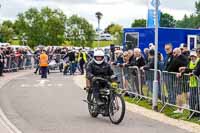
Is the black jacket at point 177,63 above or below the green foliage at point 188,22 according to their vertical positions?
below

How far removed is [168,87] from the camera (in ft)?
52.4

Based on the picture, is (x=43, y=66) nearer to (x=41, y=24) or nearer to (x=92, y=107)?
(x=92, y=107)

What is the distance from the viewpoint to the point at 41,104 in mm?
17859

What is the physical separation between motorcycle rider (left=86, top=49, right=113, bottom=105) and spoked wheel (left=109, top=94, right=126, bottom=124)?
19.6 inches

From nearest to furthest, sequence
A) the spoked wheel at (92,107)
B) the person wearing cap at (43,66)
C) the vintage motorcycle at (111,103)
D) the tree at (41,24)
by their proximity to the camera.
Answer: the vintage motorcycle at (111,103) < the spoked wheel at (92,107) < the person wearing cap at (43,66) < the tree at (41,24)

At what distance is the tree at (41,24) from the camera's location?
7394 centimetres

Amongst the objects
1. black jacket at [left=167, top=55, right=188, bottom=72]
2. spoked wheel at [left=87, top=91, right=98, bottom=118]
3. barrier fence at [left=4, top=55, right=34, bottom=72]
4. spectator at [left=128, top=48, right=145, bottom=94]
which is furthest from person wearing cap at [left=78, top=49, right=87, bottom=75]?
spoked wheel at [left=87, top=91, right=98, bottom=118]

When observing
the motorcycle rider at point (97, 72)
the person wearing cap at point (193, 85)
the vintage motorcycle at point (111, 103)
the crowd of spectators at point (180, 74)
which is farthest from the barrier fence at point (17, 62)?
the person wearing cap at point (193, 85)

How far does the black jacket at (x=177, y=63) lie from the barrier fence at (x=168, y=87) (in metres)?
0.20

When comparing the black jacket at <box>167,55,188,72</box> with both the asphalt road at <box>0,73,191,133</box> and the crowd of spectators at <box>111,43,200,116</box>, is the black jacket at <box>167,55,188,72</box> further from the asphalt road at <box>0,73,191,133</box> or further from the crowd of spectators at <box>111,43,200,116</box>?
the asphalt road at <box>0,73,191,133</box>

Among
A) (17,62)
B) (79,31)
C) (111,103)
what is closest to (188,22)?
(79,31)

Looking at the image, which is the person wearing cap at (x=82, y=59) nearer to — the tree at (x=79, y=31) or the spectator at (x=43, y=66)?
the spectator at (x=43, y=66)

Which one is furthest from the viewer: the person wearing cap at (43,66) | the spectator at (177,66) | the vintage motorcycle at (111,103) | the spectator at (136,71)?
the person wearing cap at (43,66)

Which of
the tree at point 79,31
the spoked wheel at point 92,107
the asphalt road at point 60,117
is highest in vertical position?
the tree at point 79,31
